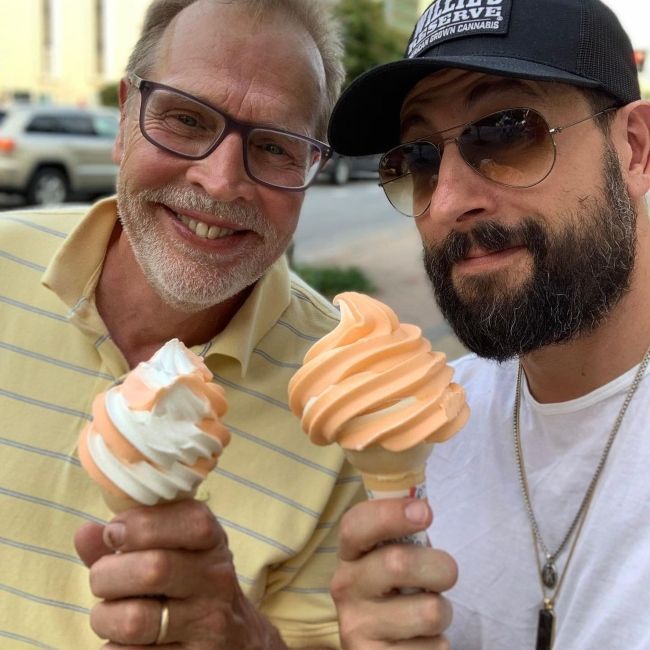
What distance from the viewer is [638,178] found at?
7.20 feet

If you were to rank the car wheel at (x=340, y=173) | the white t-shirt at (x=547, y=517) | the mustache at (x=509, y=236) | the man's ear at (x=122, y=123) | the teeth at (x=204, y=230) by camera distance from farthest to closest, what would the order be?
the car wheel at (x=340, y=173) < the man's ear at (x=122, y=123) < the teeth at (x=204, y=230) < the mustache at (x=509, y=236) < the white t-shirt at (x=547, y=517)

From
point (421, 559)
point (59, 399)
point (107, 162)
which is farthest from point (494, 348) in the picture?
point (107, 162)

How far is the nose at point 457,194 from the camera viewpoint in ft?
6.76

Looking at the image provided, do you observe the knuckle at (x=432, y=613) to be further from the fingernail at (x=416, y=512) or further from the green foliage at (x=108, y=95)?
the green foliage at (x=108, y=95)

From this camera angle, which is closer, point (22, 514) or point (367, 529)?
point (367, 529)

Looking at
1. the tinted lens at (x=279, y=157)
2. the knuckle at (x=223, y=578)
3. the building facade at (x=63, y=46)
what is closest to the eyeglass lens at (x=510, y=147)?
the tinted lens at (x=279, y=157)

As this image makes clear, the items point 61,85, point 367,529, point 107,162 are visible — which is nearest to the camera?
point 367,529

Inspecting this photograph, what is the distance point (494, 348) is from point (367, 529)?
2.44ft

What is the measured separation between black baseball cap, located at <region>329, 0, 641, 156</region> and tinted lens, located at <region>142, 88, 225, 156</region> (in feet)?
1.52

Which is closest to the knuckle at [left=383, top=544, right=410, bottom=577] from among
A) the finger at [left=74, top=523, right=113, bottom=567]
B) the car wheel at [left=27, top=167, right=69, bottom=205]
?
the finger at [left=74, top=523, right=113, bottom=567]

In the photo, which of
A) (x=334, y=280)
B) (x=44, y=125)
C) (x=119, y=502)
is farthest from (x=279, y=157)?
(x=44, y=125)

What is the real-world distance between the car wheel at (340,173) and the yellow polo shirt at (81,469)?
776 inches

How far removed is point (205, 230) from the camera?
2.27 metres

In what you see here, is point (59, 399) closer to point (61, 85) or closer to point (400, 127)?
point (400, 127)
